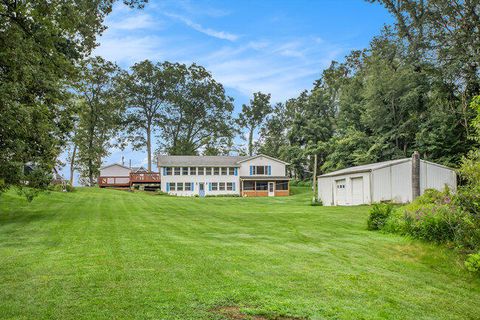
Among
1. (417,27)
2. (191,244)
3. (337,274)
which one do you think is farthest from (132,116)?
(337,274)

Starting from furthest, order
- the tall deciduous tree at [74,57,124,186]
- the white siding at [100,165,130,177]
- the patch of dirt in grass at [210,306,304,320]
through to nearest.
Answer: the white siding at [100,165,130,177]
the tall deciduous tree at [74,57,124,186]
the patch of dirt in grass at [210,306,304,320]

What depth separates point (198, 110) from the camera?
5769 cm

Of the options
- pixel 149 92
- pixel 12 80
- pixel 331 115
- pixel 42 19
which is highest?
pixel 149 92

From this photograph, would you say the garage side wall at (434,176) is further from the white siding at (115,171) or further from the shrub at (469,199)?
the white siding at (115,171)

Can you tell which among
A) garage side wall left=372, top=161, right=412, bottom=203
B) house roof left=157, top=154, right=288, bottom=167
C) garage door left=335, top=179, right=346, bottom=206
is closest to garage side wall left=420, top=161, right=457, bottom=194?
garage side wall left=372, top=161, right=412, bottom=203

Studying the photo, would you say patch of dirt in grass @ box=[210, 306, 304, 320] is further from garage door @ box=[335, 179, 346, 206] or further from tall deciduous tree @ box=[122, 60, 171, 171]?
tall deciduous tree @ box=[122, 60, 171, 171]

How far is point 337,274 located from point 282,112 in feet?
203

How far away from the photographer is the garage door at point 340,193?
1109 inches

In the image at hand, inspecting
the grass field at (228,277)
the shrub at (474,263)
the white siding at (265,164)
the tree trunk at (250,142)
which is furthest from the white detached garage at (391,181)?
the tree trunk at (250,142)

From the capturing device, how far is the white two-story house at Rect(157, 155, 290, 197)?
156 ft

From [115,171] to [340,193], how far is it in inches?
1416

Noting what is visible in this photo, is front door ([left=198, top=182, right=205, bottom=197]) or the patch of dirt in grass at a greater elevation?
front door ([left=198, top=182, right=205, bottom=197])

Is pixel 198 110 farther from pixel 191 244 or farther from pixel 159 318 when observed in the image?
pixel 159 318

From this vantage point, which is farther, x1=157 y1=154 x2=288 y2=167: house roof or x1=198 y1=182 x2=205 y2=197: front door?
x1=198 y1=182 x2=205 y2=197: front door
